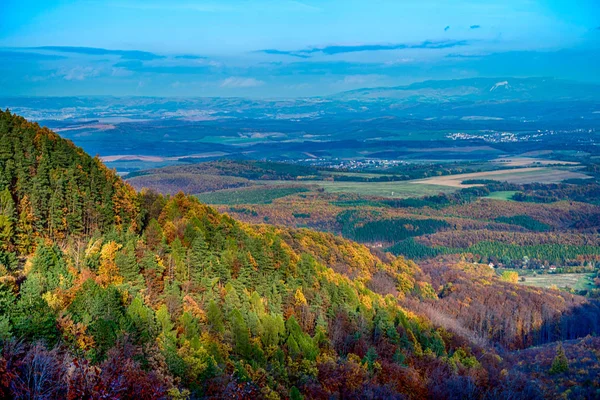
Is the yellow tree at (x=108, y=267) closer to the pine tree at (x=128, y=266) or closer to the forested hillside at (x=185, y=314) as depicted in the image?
the forested hillside at (x=185, y=314)

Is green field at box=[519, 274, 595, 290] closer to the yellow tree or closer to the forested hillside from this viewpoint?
the forested hillside

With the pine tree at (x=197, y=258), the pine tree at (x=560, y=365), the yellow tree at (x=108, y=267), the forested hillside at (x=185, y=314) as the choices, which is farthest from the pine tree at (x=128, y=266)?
the pine tree at (x=560, y=365)

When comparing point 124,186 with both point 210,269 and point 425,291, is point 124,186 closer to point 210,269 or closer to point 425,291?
point 210,269

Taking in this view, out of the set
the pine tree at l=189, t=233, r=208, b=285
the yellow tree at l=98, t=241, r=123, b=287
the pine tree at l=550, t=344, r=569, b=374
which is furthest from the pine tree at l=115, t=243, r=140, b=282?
the pine tree at l=550, t=344, r=569, b=374

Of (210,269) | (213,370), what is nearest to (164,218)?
(210,269)

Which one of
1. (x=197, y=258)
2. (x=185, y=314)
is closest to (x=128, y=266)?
(x=185, y=314)

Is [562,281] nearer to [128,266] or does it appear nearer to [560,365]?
[560,365]
